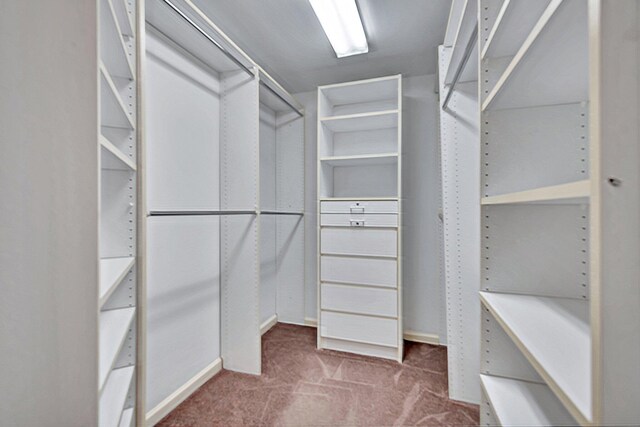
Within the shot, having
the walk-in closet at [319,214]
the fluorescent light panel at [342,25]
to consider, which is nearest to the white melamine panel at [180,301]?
the walk-in closet at [319,214]

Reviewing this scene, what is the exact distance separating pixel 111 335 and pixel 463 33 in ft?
6.35

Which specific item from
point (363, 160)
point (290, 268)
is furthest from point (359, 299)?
point (363, 160)

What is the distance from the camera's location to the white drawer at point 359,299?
2041mm

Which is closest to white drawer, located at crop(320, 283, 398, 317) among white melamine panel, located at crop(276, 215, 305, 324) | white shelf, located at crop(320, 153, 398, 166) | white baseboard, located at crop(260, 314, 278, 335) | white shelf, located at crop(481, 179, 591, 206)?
white melamine panel, located at crop(276, 215, 305, 324)

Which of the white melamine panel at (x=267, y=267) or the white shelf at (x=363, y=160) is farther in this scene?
the white melamine panel at (x=267, y=267)

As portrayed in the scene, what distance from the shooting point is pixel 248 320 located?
1.86 meters

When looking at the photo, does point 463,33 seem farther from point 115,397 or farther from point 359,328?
point 115,397

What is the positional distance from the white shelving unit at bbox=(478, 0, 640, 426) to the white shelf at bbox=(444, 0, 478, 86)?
33 centimetres

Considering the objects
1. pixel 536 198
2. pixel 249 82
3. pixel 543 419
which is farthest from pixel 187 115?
pixel 543 419

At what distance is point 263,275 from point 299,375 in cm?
91

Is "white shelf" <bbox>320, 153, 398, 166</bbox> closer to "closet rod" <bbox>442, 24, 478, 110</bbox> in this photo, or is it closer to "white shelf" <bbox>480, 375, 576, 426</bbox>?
"closet rod" <bbox>442, 24, 478, 110</bbox>

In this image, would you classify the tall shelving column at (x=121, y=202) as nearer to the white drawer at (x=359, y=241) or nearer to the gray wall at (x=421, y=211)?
the white drawer at (x=359, y=241)

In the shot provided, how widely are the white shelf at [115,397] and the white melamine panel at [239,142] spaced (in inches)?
Answer: 42.9

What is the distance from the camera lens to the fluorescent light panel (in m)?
1.46
